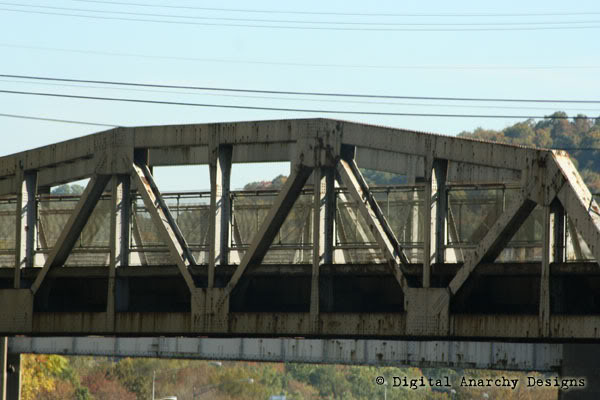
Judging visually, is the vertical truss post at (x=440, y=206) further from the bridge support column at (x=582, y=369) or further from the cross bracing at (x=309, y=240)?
the bridge support column at (x=582, y=369)

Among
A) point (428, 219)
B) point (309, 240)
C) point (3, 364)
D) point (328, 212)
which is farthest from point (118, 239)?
point (3, 364)

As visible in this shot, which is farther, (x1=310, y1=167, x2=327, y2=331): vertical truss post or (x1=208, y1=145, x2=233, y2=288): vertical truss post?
(x1=208, y1=145, x2=233, y2=288): vertical truss post

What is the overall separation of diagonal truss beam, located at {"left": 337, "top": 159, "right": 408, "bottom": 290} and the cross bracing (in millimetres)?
38

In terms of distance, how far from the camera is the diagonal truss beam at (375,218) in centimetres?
2334

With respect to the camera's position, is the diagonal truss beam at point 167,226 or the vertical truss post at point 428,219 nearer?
the vertical truss post at point 428,219

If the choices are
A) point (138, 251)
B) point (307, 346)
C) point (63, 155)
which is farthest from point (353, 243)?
point (307, 346)

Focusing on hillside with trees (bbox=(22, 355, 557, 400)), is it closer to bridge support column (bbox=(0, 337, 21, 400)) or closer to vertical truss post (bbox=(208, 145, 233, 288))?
bridge support column (bbox=(0, 337, 21, 400))

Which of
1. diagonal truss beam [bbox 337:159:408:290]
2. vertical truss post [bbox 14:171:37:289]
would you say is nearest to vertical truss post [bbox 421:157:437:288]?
diagonal truss beam [bbox 337:159:408:290]

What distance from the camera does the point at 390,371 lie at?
16850cm

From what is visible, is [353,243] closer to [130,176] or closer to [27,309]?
[130,176]

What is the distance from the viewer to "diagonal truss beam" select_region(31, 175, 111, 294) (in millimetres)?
26930

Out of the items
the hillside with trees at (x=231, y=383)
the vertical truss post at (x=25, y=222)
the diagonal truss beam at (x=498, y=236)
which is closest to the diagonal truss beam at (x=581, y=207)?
the diagonal truss beam at (x=498, y=236)

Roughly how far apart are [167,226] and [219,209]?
3.75ft

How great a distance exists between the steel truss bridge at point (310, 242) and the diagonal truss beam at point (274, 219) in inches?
1.6
